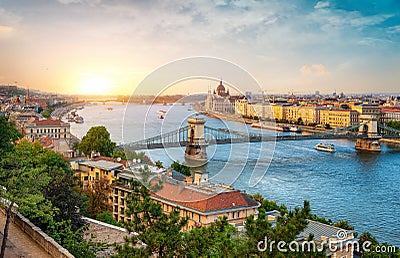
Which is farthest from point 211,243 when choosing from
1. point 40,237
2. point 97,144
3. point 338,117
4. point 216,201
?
point 338,117

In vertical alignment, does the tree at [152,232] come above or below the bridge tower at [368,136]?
above

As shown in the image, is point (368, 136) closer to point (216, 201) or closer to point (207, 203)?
point (216, 201)

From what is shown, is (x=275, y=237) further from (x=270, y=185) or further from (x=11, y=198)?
(x=270, y=185)

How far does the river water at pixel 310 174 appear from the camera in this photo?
11.0ft

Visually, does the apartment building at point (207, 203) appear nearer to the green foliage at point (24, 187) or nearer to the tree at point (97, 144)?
the green foliage at point (24, 187)

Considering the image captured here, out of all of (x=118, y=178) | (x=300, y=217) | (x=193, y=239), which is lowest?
(x=118, y=178)

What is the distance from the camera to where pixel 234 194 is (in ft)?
17.4

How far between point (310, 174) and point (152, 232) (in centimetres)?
905

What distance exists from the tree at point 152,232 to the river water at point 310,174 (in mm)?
491

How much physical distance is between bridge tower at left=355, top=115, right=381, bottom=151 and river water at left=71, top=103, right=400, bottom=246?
221 cm

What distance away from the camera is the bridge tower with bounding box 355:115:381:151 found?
17578 millimetres

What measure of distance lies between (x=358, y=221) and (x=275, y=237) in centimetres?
513

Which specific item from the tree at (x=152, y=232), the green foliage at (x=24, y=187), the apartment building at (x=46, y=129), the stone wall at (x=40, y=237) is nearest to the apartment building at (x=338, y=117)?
the apartment building at (x=46, y=129)

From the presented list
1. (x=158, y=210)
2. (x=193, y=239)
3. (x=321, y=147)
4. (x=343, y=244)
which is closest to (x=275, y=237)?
(x=193, y=239)
